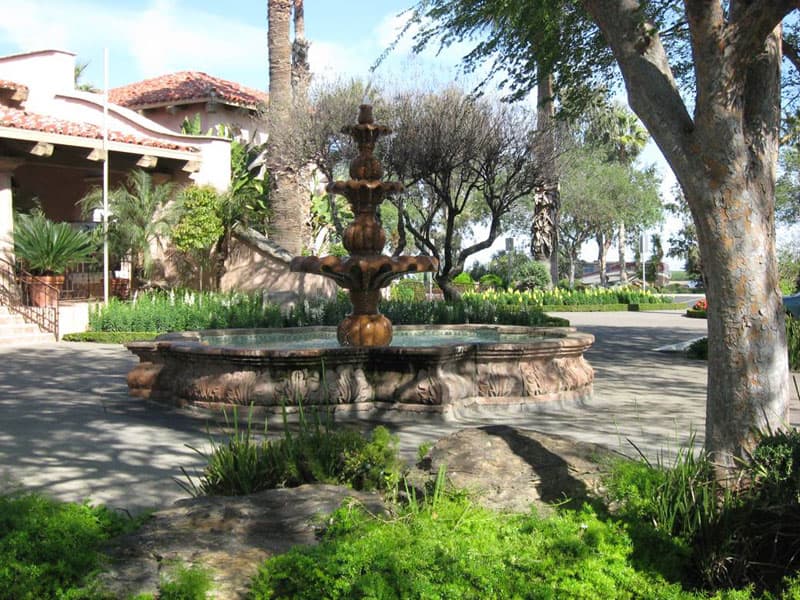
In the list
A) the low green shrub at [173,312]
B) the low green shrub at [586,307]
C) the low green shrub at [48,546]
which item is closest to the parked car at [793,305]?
the low green shrub at [586,307]

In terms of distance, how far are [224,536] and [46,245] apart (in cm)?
1638

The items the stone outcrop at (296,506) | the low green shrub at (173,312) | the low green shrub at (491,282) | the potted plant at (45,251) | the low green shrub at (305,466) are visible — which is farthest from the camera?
the low green shrub at (491,282)

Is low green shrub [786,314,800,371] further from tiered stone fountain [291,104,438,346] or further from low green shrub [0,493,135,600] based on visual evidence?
low green shrub [0,493,135,600]

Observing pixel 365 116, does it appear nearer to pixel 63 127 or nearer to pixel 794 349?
pixel 794 349

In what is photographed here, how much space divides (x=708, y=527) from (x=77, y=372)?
1023cm

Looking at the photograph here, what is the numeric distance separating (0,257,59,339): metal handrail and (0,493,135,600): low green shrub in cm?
1460

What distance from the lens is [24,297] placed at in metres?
18.2

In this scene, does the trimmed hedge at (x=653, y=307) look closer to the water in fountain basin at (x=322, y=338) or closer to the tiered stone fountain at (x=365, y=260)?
the water in fountain basin at (x=322, y=338)

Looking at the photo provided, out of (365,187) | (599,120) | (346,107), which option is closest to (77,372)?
(365,187)

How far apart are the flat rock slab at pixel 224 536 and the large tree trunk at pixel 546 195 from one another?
16688 millimetres

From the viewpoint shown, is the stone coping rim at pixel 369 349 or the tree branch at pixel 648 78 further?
the stone coping rim at pixel 369 349

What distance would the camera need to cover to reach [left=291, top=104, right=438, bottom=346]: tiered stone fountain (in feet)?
30.9

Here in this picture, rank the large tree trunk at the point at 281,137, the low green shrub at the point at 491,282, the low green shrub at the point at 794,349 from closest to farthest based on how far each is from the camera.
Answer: the low green shrub at the point at 794,349, the large tree trunk at the point at 281,137, the low green shrub at the point at 491,282

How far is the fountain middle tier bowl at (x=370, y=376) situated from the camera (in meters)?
7.80
